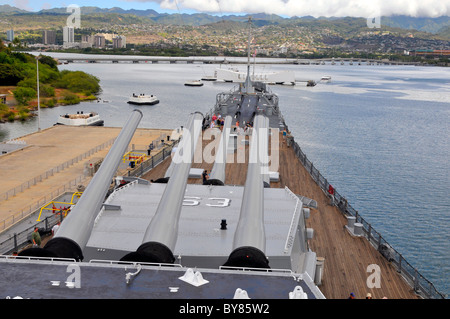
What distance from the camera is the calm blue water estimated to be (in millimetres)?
32656

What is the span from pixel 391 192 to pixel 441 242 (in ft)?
37.2

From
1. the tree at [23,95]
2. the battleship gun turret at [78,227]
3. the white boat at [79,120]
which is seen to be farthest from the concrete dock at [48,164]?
the tree at [23,95]

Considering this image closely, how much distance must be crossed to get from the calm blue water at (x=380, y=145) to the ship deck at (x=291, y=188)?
7.47 metres

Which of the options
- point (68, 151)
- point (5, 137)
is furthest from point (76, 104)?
point (68, 151)

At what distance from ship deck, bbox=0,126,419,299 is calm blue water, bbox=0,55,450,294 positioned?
7.47 meters

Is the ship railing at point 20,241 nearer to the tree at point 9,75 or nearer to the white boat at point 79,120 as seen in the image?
the white boat at point 79,120

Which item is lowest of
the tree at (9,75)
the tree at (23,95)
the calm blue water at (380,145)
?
the calm blue water at (380,145)

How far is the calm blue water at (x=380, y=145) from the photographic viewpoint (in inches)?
1286

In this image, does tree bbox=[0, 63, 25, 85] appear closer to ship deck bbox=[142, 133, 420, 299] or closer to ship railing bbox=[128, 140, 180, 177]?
ship railing bbox=[128, 140, 180, 177]

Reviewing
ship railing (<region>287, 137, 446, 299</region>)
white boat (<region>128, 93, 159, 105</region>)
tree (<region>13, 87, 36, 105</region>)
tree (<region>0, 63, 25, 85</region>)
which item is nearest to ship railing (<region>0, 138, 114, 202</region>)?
ship railing (<region>287, 137, 446, 299</region>)
